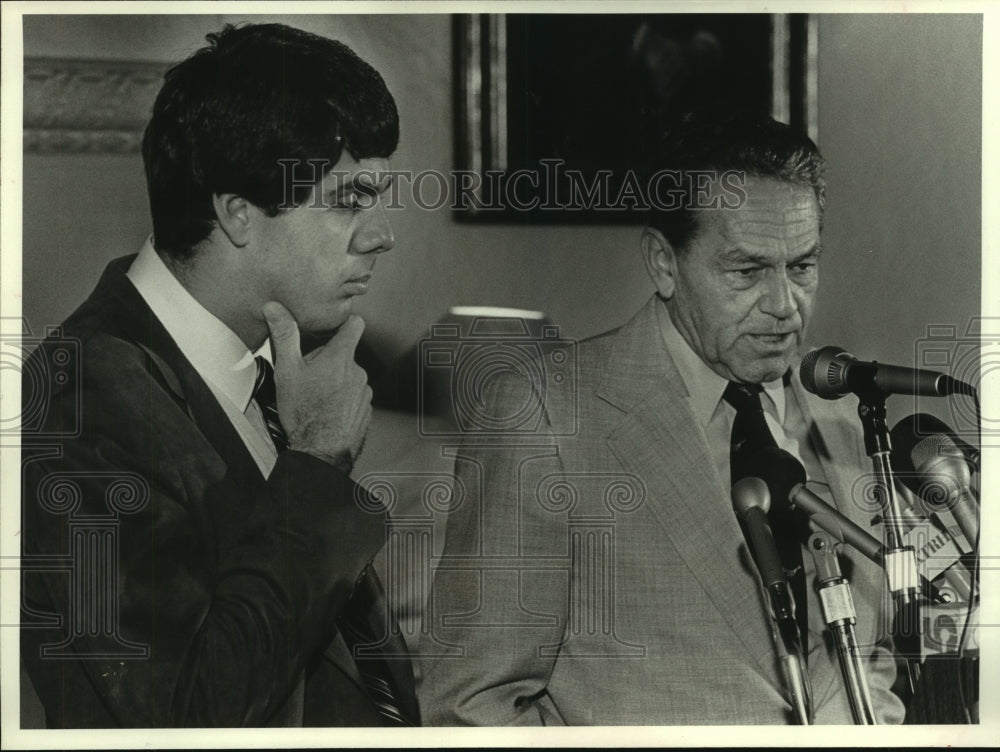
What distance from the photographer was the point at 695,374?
11.7 feet

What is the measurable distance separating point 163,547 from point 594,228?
1.55 meters

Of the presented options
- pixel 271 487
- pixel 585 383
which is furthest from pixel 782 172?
pixel 271 487

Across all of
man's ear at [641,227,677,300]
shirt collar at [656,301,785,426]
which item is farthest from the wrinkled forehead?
shirt collar at [656,301,785,426]

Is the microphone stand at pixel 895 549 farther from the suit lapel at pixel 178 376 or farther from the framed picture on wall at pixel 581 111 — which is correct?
the suit lapel at pixel 178 376

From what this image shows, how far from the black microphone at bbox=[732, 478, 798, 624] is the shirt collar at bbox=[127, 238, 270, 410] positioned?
4.79ft

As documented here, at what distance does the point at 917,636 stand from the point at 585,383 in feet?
4.05

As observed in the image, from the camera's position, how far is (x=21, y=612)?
355cm

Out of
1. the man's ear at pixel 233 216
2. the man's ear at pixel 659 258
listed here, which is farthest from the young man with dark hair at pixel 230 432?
the man's ear at pixel 659 258

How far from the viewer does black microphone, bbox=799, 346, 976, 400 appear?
3572 millimetres

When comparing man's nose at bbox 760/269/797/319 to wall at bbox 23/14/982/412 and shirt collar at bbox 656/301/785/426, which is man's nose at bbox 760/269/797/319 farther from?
shirt collar at bbox 656/301/785/426

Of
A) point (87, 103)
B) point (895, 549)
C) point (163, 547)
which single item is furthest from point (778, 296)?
point (87, 103)

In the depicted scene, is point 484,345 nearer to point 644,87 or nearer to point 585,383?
A: point 585,383

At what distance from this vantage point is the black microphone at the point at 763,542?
11.4ft

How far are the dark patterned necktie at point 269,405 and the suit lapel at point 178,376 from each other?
9cm
